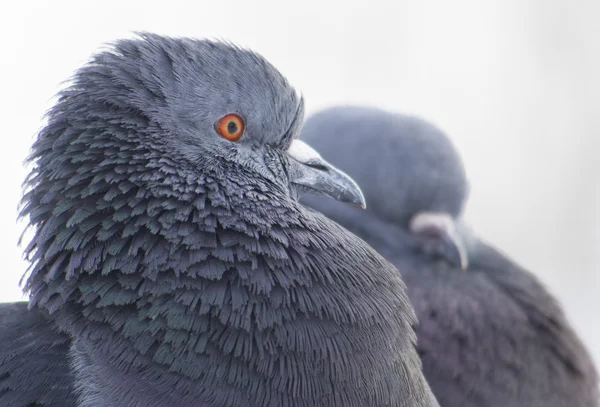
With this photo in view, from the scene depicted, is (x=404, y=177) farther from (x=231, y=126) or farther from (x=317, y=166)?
(x=231, y=126)

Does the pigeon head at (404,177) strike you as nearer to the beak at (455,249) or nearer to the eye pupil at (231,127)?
the beak at (455,249)

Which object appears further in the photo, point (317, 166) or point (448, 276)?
point (448, 276)

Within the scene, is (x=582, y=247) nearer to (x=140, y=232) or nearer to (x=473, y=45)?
(x=473, y=45)

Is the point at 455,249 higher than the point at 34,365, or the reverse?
the point at 34,365

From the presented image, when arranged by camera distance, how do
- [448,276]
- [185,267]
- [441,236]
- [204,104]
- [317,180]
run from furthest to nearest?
[441,236] < [448,276] < [317,180] < [204,104] < [185,267]

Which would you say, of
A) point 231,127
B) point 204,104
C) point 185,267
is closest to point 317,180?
point 231,127

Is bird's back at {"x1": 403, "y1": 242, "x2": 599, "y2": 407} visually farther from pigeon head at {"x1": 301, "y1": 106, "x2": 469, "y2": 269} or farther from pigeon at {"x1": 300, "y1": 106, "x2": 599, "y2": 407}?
pigeon head at {"x1": 301, "y1": 106, "x2": 469, "y2": 269}

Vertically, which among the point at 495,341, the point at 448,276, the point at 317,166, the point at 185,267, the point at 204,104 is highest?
the point at 204,104
